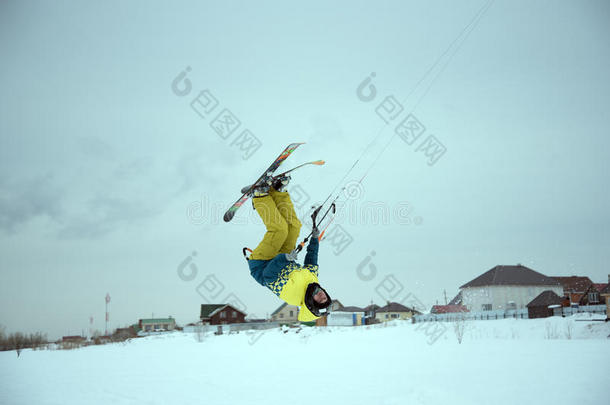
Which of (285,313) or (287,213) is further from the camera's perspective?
(285,313)

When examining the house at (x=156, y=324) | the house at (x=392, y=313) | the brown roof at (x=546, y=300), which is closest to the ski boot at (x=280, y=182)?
the brown roof at (x=546, y=300)

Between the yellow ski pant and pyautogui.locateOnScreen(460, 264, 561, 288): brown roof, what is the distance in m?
47.4

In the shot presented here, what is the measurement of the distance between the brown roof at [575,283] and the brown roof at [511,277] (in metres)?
6.91

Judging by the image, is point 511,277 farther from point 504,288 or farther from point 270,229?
point 270,229

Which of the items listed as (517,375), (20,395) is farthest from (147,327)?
(517,375)

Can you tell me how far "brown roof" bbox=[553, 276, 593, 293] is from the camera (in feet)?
188

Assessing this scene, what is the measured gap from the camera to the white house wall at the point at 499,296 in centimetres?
4797

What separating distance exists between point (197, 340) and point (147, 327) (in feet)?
75.2

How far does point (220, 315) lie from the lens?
167ft

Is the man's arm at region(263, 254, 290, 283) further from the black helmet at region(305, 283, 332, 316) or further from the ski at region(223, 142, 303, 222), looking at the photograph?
the ski at region(223, 142, 303, 222)

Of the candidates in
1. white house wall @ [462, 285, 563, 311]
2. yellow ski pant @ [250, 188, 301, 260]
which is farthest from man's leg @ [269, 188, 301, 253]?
white house wall @ [462, 285, 563, 311]

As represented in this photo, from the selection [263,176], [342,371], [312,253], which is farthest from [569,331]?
[263,176]

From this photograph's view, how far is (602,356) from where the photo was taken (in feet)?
68.7

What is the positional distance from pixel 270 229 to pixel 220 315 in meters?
47.1
